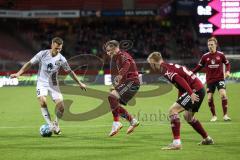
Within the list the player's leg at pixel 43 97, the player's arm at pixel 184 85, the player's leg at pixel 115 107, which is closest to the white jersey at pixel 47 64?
the player's leg at pixel 43 97

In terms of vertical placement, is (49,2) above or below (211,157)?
above

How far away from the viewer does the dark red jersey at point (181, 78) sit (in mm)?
9673

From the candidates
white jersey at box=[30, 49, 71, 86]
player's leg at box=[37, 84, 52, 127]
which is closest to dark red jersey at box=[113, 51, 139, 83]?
white jersey at box=[30, 49, 71, 86]

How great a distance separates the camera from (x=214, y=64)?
1560cm

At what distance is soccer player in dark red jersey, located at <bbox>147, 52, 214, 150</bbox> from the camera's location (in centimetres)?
973

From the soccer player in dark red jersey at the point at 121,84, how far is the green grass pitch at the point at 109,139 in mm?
343

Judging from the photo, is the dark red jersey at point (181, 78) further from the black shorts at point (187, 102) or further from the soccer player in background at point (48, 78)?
the soccer player in background at point (48, 78)

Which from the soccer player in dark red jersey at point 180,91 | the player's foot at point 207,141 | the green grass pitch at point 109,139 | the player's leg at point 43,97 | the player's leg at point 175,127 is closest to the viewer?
the green grass pitch at point 109,139

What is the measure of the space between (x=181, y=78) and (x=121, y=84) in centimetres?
312

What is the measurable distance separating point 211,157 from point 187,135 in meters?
3.14

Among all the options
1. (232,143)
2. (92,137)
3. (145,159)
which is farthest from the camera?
(92,137)

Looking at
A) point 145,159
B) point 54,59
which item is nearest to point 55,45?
point 54,59

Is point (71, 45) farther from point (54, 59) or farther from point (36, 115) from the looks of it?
point (54, 59)

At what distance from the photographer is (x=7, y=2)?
4606 cm
